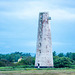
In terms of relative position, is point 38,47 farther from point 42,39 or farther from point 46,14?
point 46,14

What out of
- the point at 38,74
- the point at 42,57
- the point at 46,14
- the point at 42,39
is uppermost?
the point at 46,14

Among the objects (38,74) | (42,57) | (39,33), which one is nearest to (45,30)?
(39,33)

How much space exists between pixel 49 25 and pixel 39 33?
2.18 metres

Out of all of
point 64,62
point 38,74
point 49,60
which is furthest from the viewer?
point 64,62

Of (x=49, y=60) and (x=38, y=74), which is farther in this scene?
(x=49, y=60)

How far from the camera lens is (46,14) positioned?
46.7m

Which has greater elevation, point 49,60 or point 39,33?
point 39,33

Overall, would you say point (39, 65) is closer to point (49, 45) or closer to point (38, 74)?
point (49, 45)

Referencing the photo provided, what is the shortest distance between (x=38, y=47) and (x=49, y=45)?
1802 millimetres

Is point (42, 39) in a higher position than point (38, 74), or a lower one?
higher

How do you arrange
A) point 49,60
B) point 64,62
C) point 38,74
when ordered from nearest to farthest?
point 38,74 < point 49,60 < point 64,62

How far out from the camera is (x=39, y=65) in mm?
45531

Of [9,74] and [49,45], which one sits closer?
[9,74]

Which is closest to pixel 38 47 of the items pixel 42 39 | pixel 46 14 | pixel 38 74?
pixel 42 39
